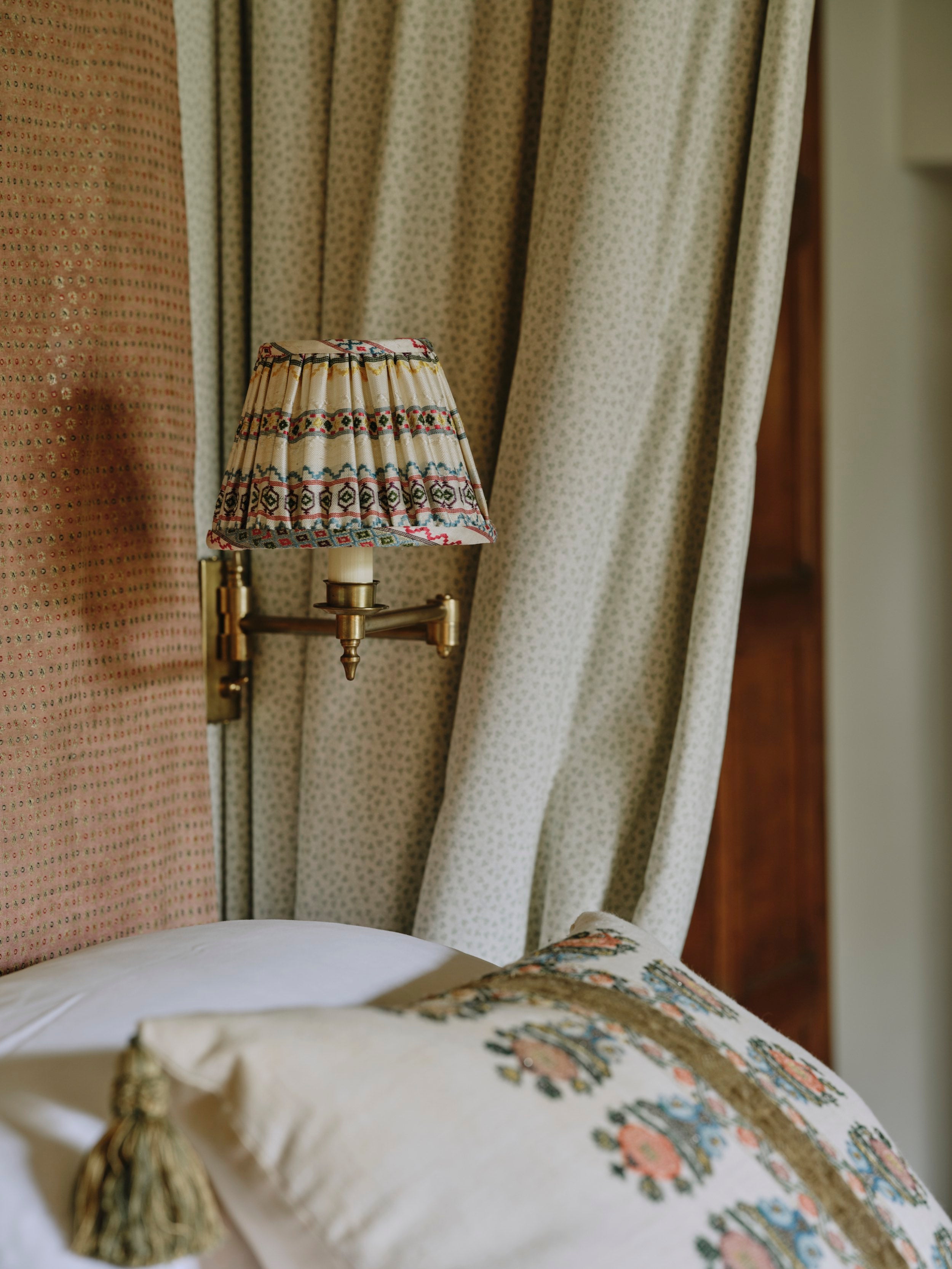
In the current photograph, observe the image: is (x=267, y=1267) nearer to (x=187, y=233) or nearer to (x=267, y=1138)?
(x=267, y=1138)

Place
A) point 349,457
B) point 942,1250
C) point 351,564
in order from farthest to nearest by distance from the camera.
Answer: point 351,564 < point 349,457 < point 942,1250

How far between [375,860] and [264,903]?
145mm

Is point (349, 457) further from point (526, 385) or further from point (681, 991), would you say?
point (681, 991)

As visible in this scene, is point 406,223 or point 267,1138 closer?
point 267,1138

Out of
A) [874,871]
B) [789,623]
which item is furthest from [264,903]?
[874,871]

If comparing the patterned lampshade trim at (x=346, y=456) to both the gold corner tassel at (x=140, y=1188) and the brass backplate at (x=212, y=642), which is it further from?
the gold corner tassel at (x=140, y=1188)

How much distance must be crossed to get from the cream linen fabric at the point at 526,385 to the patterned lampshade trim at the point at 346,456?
0.19 m

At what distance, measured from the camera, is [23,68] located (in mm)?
808

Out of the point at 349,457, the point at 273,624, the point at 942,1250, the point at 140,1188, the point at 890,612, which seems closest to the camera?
the point at 140,1188

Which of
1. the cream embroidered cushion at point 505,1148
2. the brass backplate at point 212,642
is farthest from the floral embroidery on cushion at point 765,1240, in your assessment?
the brass backplate at point 212,642

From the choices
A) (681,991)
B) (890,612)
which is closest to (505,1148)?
(681,991)

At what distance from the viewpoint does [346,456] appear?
754 mm

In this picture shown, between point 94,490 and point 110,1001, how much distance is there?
0.42m

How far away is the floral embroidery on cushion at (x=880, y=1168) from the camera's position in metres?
0.58
